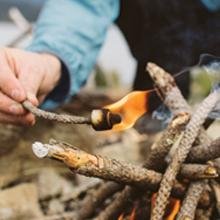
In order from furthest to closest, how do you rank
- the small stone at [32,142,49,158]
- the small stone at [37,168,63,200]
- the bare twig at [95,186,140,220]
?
the small stone at [37,168,63,200] < the bare twig at [95,186,140,220] < the small stone at [32,142,49,158]

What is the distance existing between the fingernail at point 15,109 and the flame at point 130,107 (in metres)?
0.19

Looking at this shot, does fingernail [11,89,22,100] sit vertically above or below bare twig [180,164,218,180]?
above

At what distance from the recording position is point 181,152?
1.14m

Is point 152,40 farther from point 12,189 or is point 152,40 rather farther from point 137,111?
point 137,111

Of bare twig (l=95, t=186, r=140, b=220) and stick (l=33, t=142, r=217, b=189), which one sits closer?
stick (l=33, t=142, r=217, b=189)

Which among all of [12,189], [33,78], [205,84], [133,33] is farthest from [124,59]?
[33,78]

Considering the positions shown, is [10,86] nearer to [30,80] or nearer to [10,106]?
[10,106]

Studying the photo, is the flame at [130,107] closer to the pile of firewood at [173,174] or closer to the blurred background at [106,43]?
the pile of firewood at [173,174]

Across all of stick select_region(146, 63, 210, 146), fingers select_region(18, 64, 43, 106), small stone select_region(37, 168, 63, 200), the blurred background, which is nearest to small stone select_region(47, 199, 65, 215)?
small stone select_region(37, 168, 63, 200)

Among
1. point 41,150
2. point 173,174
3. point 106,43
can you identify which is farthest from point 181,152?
point 106,43

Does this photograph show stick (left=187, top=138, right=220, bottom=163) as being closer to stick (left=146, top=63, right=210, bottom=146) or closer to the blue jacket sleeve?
stick (left=146, top=63, right=210, bottom=146)

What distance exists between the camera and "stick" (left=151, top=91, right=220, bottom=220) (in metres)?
1.09

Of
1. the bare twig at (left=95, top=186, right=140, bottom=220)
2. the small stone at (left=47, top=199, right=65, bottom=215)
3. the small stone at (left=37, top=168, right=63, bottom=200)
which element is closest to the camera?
the bare twig at (left=95, top=186, right=140, bottom=220)

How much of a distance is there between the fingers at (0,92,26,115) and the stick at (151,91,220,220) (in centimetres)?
35
